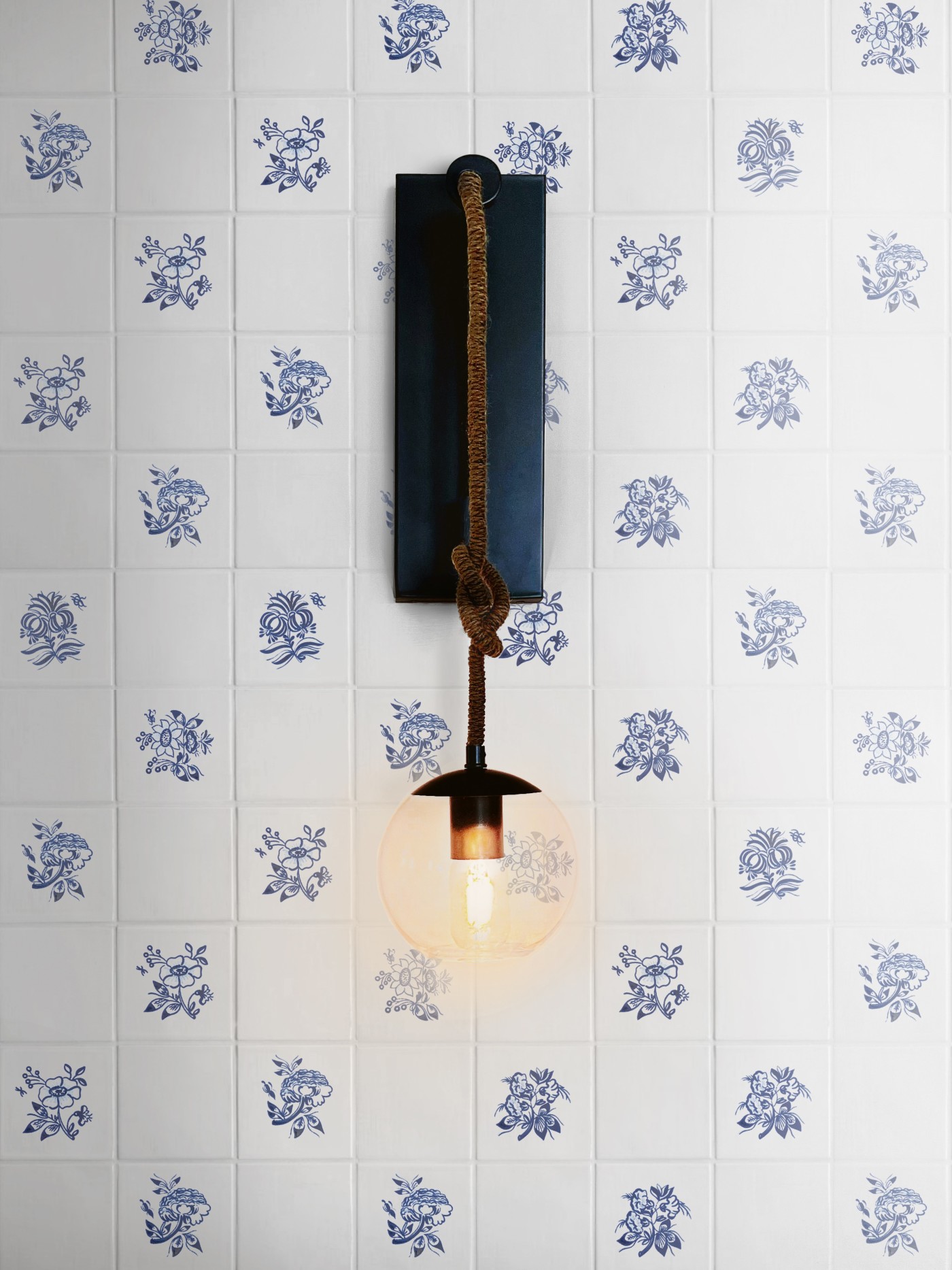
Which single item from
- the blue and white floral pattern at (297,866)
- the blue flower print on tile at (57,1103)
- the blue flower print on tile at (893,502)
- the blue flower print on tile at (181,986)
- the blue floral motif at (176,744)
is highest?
the blue flower print on tile at (893,502)

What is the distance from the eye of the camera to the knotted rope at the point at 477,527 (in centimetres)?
87

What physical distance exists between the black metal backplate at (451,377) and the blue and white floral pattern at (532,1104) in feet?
1.61

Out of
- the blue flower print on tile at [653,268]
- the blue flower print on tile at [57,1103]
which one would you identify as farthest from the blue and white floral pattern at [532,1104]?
the blue flower print on tile at [653,268]

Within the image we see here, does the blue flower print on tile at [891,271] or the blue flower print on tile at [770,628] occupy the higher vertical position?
the blue flower print on tile at [891,271]

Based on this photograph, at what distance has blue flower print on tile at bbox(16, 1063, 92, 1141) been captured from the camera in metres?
0.95

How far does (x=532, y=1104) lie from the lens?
94 cm

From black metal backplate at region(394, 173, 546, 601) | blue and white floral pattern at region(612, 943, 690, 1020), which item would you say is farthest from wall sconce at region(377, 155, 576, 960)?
blue and white floral pattern at region(612, 943, 690, 1020)

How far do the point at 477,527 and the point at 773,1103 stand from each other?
66 centimetres

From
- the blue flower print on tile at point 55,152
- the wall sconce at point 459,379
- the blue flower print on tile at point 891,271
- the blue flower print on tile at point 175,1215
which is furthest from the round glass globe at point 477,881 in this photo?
the blue flower print on tile at point 55,152

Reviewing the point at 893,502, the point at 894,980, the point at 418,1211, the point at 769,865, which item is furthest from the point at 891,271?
the point at 418,1211

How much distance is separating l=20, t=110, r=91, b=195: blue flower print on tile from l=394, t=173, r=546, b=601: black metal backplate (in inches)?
13.2

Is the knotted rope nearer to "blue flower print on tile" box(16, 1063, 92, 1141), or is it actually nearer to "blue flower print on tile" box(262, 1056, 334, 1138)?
"blue flower print on tile" box(262, 1056, 334, 1138)

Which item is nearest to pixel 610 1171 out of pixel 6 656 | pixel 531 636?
pixel 531 636

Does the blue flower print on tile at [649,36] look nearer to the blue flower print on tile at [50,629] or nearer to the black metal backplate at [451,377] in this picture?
the black metal backplate at [451,377]
